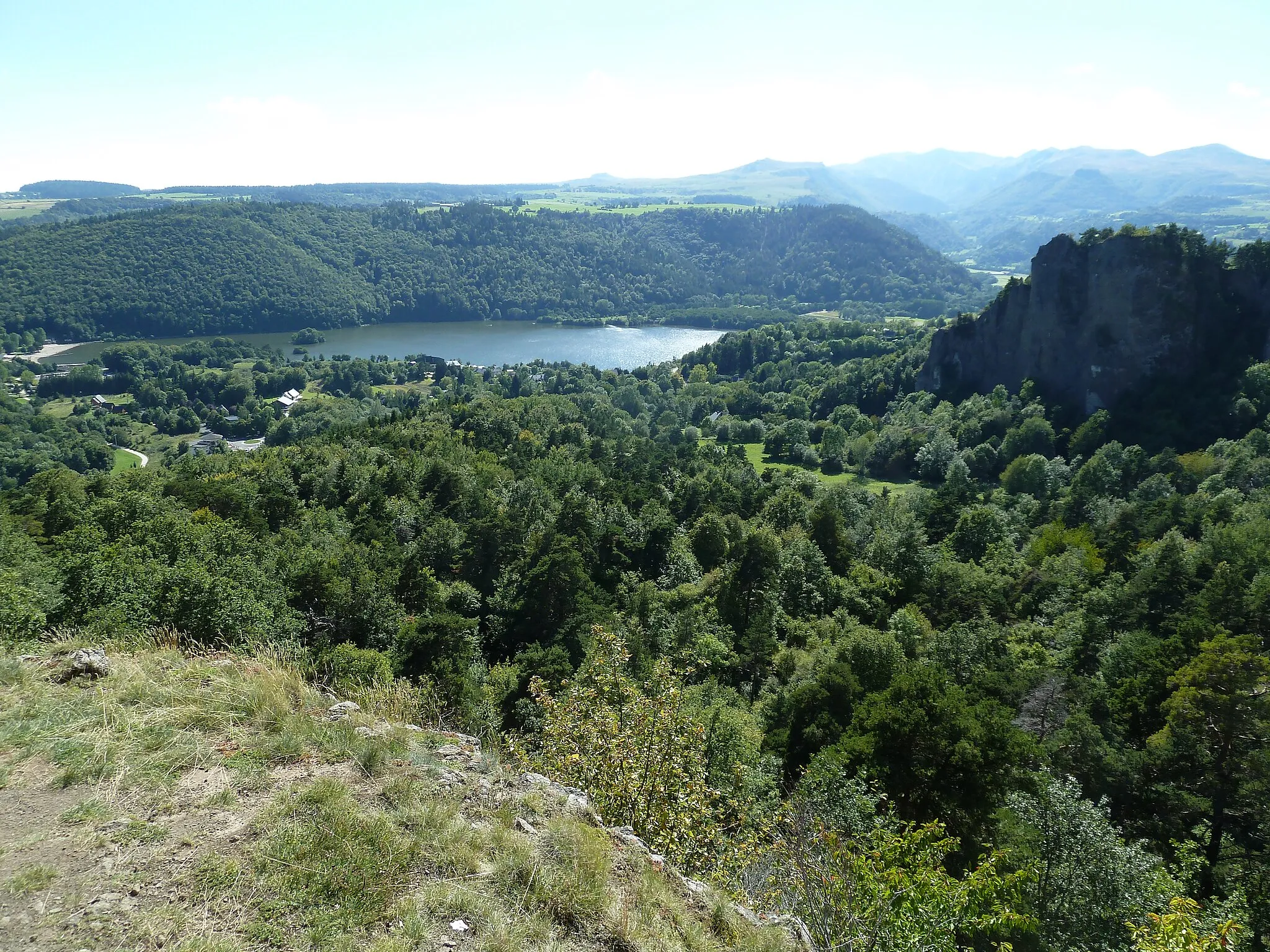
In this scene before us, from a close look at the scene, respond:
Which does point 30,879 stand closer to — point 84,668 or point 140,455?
point 84,668

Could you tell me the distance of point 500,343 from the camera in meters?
169

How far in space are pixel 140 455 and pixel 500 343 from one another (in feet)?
294

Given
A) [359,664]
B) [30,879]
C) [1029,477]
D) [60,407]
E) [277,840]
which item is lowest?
[1029,477]

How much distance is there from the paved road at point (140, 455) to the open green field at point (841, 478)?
240ft

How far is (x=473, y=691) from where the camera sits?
23.6 meters

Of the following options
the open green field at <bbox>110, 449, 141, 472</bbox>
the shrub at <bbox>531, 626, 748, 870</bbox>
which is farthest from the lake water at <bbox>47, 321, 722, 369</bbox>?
the shrub at <bbox>531, 626, 748, 870</bbox>

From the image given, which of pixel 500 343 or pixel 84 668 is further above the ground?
pixel 84 668

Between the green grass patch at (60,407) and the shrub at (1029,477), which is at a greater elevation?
the green grass patch at (60,407)

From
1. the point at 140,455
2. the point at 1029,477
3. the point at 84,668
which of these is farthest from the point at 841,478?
the point at 140,455

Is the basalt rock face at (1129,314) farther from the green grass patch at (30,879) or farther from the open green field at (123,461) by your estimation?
the open green field at (123,461)

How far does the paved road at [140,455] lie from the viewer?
85.8m

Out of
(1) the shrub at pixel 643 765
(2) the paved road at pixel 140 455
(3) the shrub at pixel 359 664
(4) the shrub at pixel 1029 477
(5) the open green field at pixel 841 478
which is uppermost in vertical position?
(1) the shrub at pixel 643 765

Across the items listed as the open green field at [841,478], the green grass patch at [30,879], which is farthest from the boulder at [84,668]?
the open green field at [841,478]

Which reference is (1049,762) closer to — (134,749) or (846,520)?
(134,749)
